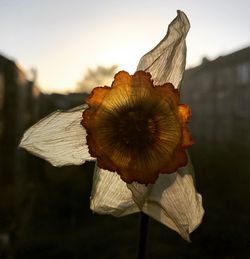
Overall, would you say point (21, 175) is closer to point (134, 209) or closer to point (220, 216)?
point (220, 216)

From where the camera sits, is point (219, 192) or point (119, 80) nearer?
point (119, 80)

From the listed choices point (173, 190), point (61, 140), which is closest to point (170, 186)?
point (173, 190)

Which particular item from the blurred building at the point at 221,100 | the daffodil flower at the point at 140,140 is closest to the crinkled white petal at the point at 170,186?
the daffodil flower at the point at 140,140

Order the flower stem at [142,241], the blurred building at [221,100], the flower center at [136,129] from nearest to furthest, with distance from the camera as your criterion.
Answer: the flower stem at [142,241]
the flower center at [136,129]
the blurred building at [221,100]

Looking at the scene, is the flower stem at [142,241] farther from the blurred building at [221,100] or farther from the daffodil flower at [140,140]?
the blurred building at [221,100]

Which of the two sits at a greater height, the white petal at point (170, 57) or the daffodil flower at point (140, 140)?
the white petal at point (170, 57)

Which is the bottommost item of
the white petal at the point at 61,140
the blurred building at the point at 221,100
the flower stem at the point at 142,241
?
the flower stem at the point at 142,241

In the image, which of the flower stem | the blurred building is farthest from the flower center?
the blurred building

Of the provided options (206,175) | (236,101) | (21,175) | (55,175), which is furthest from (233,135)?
(21,175)
